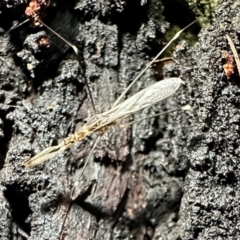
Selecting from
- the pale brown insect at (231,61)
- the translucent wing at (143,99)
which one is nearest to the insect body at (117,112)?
the translucent wing at (143,99)

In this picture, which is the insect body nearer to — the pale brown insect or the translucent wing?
the translucent wing

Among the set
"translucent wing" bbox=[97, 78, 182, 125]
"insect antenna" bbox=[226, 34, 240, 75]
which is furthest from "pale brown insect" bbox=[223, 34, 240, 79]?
"translucent wing" bbox=[97, 78, 182, 125]

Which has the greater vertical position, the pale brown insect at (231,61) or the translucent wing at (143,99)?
the translucent wing at (143,99)

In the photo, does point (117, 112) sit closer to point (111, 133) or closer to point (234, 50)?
point (111, 133)

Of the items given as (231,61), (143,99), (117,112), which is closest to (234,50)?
(231,61)

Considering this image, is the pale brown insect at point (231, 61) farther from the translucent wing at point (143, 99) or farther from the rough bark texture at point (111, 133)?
the translucent wing at point (143, 99)

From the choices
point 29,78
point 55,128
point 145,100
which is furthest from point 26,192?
point 145,100
